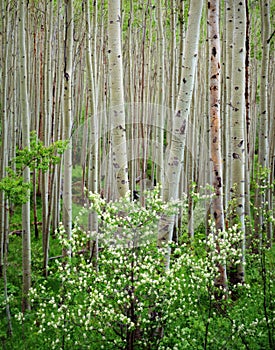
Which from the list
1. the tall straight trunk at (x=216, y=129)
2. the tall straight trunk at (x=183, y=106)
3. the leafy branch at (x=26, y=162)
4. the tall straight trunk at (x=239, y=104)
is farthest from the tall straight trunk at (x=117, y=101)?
the tall straight trunk at (x=239, y=104)

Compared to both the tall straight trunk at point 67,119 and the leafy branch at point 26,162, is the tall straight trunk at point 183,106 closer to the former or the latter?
the leafy branch at point 26,162

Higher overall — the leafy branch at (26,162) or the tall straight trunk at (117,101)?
the tall straight trunk at (117,101)

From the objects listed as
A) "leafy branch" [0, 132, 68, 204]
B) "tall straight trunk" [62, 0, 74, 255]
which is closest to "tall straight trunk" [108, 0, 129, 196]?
"leafy branch" [0, 132, 68, 204]

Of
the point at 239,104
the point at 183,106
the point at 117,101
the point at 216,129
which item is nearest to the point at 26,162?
the point at 117,101

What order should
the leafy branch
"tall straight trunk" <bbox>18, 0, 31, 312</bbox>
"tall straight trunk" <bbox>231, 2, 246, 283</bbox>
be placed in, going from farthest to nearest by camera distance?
"tall straight trunk" <bbox>231, 2, 246, 283</bbox> → "tall straight trunk" <bbox>18, 0, 31, 312</bbox> → the leafy branch

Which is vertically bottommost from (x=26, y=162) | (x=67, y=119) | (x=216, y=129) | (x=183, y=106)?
(x=26, y=162)

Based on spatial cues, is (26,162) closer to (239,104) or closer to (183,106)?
(183,106)

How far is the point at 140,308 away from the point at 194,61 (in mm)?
2569

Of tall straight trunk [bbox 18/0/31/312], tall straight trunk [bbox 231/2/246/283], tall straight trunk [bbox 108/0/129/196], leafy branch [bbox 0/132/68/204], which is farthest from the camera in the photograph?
tall straight trunk [bbox 231/2/246/283]

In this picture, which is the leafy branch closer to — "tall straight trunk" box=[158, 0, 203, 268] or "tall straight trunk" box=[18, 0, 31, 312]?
"tall straight trunk" box=[18, 0, 31, 312]

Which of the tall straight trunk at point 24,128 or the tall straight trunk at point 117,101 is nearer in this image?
the tall straight trunk at point 117,101

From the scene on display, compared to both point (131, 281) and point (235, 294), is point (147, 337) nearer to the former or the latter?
point (131, 281)

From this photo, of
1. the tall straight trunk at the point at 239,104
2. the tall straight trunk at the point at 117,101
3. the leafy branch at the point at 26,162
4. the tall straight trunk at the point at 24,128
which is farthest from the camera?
the tall straight trunk at the point at 239,104

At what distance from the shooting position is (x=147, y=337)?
13.1 ft
